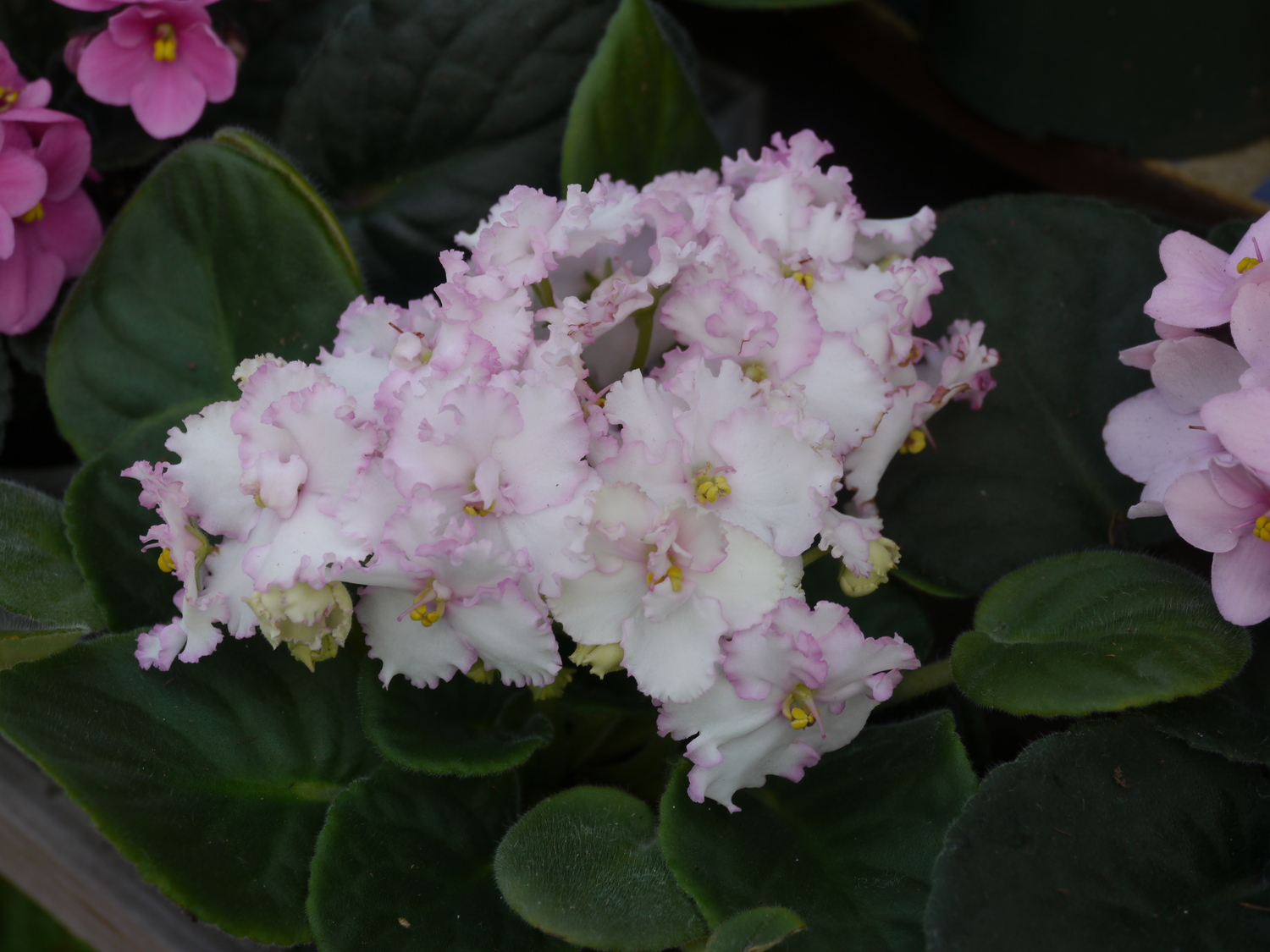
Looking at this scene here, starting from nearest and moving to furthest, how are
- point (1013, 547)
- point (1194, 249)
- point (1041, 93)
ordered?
point (1194, 249)
point (1013, 547)
point (1041, 93)

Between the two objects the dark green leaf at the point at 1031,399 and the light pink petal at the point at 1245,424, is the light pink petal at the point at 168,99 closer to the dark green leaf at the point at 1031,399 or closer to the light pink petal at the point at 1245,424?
the dark green leaf at the point at 1031,399

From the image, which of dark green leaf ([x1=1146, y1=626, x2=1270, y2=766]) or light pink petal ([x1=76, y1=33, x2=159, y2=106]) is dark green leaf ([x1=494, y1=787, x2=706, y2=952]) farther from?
light pink petal ([x1=76, y1=33, x2=159, y2=106])

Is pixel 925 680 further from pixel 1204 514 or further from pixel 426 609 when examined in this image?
pixel 426 609

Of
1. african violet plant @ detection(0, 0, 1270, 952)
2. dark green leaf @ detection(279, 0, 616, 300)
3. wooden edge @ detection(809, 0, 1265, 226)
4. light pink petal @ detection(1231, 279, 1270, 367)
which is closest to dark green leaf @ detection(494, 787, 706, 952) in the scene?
A: african violet plant @ detection(0, 0, 1270, 952)

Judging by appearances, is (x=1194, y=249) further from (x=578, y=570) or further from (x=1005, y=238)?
(x=578, y=570)

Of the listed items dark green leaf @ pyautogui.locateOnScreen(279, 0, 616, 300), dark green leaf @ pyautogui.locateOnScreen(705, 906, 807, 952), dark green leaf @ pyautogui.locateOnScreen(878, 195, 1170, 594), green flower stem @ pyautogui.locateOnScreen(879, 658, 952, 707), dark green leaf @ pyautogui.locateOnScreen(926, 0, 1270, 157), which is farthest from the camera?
dark green leaf @ pyautogui.locateOnScreen(926, 0, 1270, 157)

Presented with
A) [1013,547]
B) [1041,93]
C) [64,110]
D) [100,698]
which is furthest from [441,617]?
[1041,93]

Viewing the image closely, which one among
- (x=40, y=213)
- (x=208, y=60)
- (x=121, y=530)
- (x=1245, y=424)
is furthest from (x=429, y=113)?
(x=1245, y=424)
